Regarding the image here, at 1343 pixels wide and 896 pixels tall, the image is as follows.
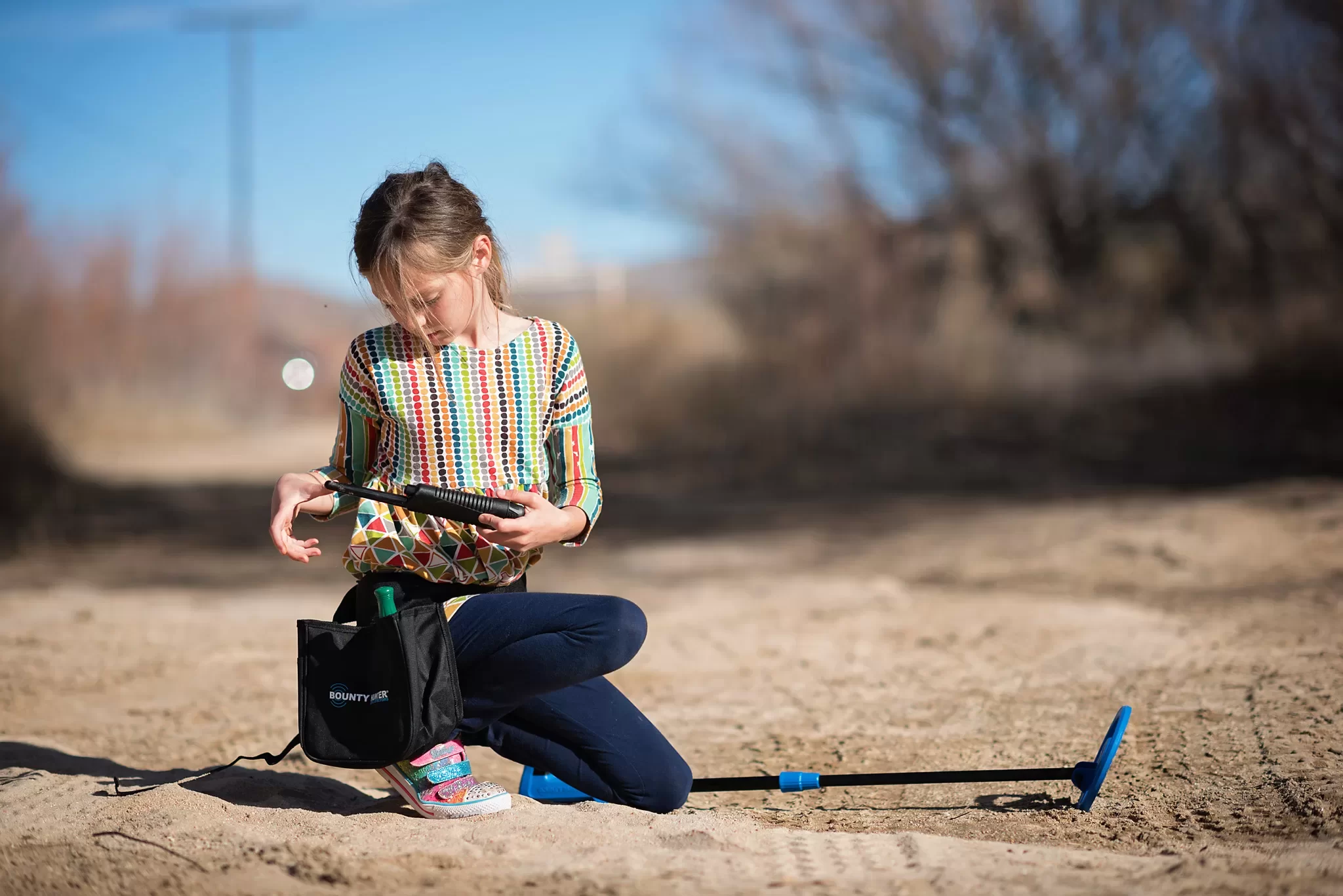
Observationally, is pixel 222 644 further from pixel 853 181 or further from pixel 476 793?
pixel 853 181

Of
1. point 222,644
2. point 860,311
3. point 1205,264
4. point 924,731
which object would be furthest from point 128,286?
point 924,731

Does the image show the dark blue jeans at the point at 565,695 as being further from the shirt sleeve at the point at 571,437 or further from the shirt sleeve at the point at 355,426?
the shirt sleeve at the point at 355,426

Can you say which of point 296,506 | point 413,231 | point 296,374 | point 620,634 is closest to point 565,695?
point 620,634

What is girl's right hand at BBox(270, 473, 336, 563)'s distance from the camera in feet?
7.39

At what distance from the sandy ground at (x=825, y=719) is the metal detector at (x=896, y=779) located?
0.24 feet

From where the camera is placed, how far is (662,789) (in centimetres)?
256

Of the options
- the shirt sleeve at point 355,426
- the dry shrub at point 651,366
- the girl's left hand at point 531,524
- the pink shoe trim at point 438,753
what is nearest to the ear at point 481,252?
the shirt sleeve at point 355,426

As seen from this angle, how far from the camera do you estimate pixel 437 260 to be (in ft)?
7.67

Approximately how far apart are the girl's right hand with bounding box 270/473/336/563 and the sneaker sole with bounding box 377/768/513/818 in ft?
1.59

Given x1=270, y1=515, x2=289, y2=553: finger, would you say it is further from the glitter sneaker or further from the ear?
the ear

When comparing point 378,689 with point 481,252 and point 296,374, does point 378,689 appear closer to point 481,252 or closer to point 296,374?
point 296,374

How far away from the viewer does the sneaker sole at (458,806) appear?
2.40m

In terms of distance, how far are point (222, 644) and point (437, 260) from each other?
306 centimetres

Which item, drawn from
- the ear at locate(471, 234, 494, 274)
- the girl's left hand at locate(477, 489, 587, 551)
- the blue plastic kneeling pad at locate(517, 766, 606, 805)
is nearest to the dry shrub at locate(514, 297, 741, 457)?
the blue plastic kneeling pad at locate(517, 766, 606, 805)
